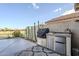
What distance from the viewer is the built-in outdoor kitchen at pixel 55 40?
193 centimetres

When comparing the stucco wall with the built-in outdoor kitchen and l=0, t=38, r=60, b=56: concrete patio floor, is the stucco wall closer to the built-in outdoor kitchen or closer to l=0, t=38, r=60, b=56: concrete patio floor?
the built-in outdoor kitchen

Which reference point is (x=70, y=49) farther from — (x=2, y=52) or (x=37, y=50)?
(x=2, y=52)

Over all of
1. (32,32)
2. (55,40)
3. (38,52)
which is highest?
(32,32)

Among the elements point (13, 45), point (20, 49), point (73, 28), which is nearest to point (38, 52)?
point (20, 49)

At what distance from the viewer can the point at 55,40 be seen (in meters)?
2.04

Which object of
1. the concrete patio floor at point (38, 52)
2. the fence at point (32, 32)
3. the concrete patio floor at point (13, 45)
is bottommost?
the concrete patio floor at point (38, 52)

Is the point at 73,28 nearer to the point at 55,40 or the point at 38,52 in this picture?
the point at 55,40

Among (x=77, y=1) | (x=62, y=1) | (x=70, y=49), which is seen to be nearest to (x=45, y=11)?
(x=62, y=1)

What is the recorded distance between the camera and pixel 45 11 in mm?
2041

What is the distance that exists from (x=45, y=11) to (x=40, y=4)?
0.12 m

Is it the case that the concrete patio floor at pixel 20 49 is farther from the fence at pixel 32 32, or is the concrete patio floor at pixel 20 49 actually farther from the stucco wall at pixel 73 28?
the stucco wall at pixel 73 28

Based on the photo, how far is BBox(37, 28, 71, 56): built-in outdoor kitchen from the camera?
6.35ft

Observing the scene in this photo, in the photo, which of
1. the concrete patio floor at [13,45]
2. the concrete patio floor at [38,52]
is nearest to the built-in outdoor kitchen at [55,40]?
the concrete patio floor at [38,52]

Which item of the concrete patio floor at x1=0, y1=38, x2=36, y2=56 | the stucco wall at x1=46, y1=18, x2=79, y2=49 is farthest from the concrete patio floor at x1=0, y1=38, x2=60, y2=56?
the stucco wall at x1=46, y1=18, x2=79, y2=49
